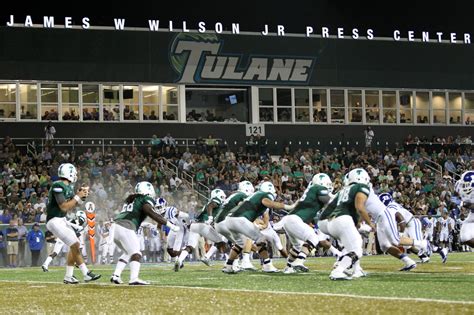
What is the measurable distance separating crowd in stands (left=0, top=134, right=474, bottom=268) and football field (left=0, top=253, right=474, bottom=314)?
44.8 feet

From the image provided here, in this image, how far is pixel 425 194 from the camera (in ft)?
111

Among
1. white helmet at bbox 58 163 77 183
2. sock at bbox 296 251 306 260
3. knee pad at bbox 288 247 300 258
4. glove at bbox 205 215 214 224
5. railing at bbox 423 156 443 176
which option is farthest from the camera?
railing at bbox 423 156 443 176

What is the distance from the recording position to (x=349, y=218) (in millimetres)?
14070

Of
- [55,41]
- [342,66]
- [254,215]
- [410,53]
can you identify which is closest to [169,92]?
[55,41]

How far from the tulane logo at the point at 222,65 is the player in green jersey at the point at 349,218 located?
24179 millimetres

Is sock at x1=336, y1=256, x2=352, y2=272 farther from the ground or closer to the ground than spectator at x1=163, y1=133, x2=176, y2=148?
closer to the ground

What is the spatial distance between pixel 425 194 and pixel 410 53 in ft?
33.0

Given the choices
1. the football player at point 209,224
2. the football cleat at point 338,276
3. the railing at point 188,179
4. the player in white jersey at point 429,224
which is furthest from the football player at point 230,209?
the railing at point 188,179

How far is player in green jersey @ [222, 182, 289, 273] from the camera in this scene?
1722 centimetres

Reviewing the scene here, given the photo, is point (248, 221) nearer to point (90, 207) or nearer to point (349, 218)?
point (349, 218)

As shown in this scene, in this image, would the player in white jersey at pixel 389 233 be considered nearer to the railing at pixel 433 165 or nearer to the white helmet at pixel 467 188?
the white helmet at pixel 467 188

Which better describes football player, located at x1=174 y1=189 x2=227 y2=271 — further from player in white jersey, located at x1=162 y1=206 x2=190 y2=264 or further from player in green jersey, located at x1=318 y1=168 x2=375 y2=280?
player in green jersey, located at x1=318 y1=168 x2=375 y2=280

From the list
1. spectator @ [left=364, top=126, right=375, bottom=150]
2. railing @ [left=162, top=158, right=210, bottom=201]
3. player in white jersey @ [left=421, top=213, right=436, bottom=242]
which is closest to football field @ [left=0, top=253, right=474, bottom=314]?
player in white jersey @ [left=421, top=213, right=436, bottom=242]

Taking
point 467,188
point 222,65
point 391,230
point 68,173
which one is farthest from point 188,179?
point 467,188
